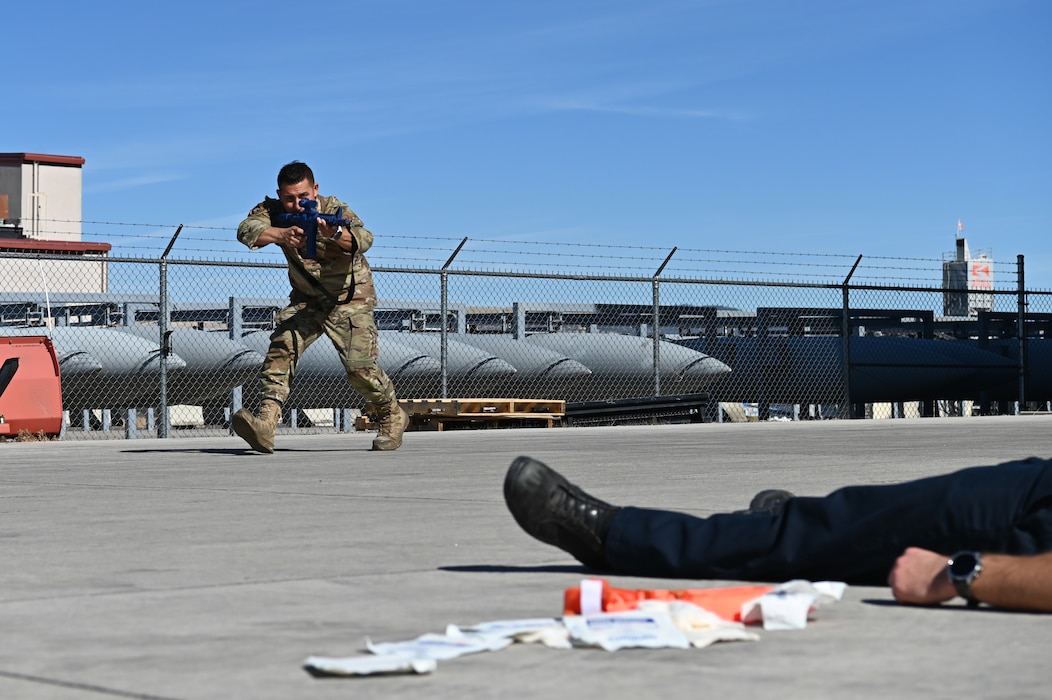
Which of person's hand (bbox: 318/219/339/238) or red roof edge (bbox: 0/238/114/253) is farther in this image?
red roof edge (bbox: 0/238/114/253)

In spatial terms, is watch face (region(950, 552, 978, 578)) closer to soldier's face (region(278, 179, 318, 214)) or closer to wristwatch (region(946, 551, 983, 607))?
wristwatch (region(946, 551, 983, 607))

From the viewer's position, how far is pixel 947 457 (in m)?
10.7


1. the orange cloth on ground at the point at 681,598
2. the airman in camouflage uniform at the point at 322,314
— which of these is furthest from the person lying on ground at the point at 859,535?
the airman in camouflage uniform at the point at 322,314

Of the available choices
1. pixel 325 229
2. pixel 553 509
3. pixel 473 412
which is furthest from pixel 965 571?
pixel 473 412

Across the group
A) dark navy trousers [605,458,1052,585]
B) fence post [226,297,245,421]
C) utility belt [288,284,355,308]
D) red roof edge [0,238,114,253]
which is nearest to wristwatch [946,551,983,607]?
dark navy trousers [605,458,1052,585]

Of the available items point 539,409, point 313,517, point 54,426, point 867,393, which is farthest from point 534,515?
point 867,393

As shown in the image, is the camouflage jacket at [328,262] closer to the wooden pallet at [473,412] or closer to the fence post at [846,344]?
the wooden pallet at [473,412]

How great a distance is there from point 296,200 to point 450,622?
8.03m

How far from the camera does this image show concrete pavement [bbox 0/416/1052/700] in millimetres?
2695

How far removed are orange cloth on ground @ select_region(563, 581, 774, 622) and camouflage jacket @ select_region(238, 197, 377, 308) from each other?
26.4 ft

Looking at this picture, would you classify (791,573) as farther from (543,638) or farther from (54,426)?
(54,426)

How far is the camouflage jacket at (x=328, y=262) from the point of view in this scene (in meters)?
11.2

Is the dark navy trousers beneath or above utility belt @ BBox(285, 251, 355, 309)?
beneath

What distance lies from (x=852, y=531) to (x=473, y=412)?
1701 centimetres
